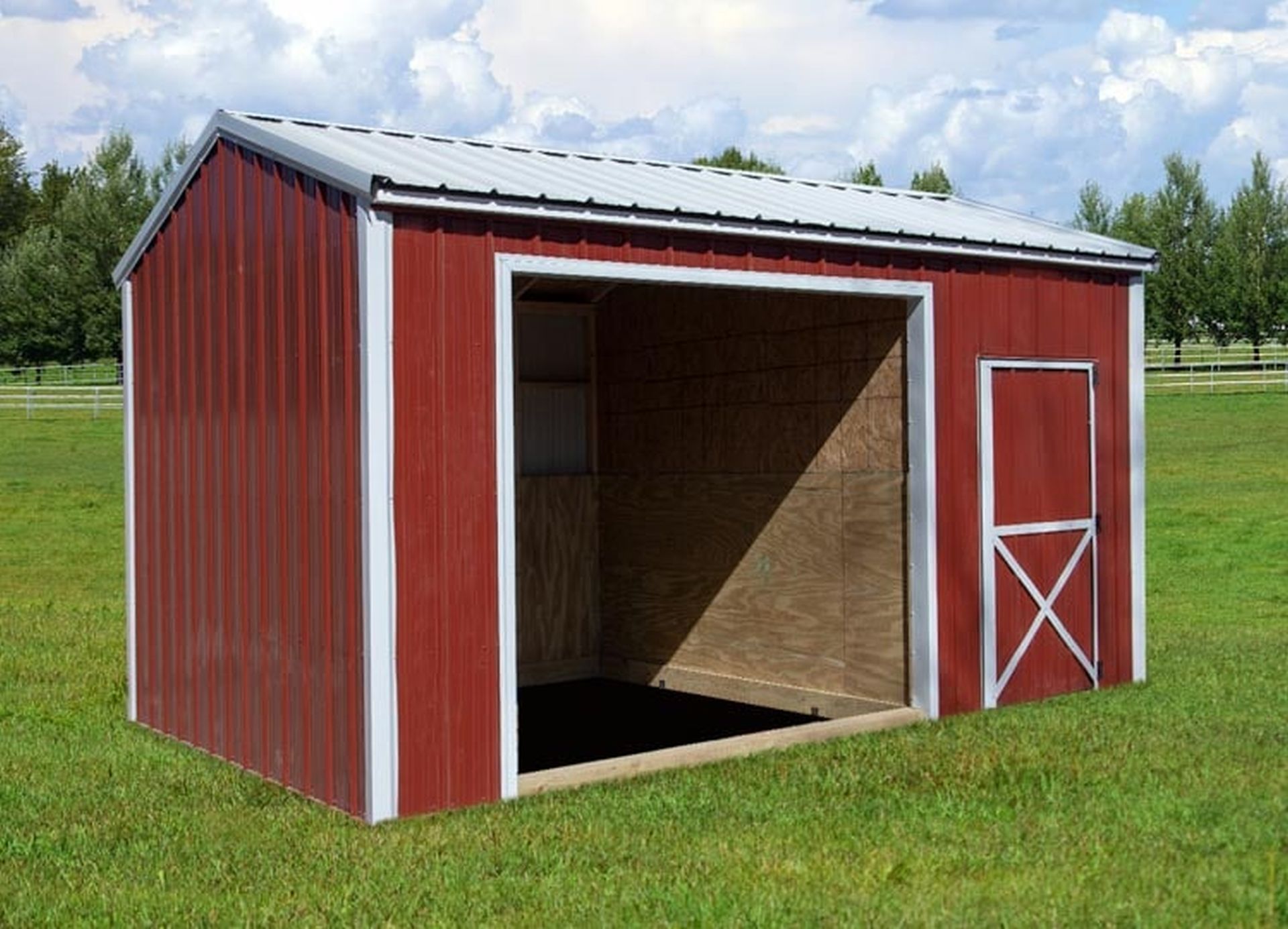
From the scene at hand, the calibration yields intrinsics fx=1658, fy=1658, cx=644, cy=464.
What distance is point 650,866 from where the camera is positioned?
21.1 ft

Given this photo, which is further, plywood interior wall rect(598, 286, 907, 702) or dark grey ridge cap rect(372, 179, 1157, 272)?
plywood interior wall rect(598, 286, 907, 702)

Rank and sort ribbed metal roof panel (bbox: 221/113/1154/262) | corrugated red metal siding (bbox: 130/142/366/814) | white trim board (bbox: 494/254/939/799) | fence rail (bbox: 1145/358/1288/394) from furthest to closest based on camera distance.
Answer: fence rail (bbox: 1145/358/1288/394) < ribbed metal roof panel (bbox: 221/113/1154/262) < white trim board (bbox: 494/254/939/799) < corrugated red metal siding (bbox: 130/142/366/814)

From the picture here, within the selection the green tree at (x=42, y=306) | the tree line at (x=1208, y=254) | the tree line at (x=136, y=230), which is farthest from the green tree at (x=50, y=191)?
the tree line at (x=1208, y=254)

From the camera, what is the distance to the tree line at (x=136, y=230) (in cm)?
4425

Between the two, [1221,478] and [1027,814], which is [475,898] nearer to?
[1027,814]

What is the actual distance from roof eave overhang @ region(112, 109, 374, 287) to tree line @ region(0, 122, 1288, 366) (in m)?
34.1

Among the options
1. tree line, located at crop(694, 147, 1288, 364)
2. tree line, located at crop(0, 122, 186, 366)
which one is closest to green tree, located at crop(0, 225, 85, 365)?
tree line, located at crop(0, 122, 186, 366)

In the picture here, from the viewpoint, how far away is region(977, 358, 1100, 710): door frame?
10039 millimetres

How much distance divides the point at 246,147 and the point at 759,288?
2794mm

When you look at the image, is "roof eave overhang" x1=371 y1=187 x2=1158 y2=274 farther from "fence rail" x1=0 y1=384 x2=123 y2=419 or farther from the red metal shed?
"fence rail" x1=0 y1=384 x2=123 y2=419

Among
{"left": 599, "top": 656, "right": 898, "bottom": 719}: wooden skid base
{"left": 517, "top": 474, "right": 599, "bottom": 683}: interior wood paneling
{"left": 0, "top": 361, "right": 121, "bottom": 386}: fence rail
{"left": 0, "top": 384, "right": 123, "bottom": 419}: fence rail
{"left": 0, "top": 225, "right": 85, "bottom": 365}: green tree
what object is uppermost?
{"left": 0, "top": 225, "right": 85, "bottom": 365}: green tree

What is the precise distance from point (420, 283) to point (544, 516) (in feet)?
16.5

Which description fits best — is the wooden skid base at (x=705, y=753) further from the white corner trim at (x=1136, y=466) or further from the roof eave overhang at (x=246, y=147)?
the roof eave overhang at (x=246, y=147)

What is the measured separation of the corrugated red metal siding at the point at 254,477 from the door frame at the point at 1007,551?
13.7 feet
